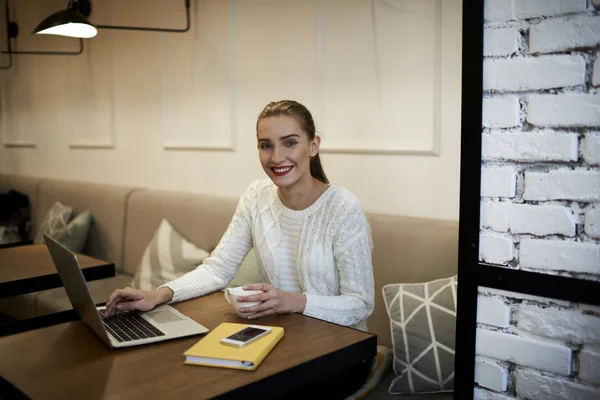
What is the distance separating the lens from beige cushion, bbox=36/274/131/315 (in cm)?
290

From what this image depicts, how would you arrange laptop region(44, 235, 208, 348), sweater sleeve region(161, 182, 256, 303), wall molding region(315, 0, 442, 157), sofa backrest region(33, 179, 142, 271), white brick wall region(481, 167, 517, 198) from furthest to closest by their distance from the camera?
1. sofa backrest region(33, 179, 142, 271)
2. wall molding region(315, 0, 442, 157)
3. sweater sleeve region(161, 182, 256, 303)
4. laptop region(44, 235, 208, 348)
5. white brick wall region(481, 167, 517, 198)

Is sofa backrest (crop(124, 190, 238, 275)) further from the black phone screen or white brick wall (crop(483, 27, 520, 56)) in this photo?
white brick wall (crop(483, 27, 520, 56))

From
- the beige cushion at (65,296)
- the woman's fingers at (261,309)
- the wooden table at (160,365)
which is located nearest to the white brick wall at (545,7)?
the wooden table at (160,365)

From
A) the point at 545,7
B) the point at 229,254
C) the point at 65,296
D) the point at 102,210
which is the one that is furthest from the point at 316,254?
the point at 102,210

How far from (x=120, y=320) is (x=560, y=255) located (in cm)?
100

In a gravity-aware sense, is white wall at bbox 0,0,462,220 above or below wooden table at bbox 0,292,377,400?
above

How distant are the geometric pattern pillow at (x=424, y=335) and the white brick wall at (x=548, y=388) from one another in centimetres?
74

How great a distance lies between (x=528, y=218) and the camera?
100cm

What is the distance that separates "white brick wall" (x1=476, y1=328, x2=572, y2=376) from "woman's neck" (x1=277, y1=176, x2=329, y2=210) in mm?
895

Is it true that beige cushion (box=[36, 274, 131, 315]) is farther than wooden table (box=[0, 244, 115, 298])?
Yes

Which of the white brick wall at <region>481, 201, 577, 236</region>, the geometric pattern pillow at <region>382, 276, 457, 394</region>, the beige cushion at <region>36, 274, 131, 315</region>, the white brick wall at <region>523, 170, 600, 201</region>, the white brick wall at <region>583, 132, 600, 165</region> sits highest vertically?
the white brick wall at <region>583, 132, 600, 165</region>

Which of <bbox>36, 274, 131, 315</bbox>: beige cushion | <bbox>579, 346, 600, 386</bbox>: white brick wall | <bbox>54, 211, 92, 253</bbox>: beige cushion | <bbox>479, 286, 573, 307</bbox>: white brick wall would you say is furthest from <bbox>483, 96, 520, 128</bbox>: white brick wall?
<bbox>54, 211, 92, 253</bbox>: beige cushion

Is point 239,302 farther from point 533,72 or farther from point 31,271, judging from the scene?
point 31,271

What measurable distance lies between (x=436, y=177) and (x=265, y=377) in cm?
138
